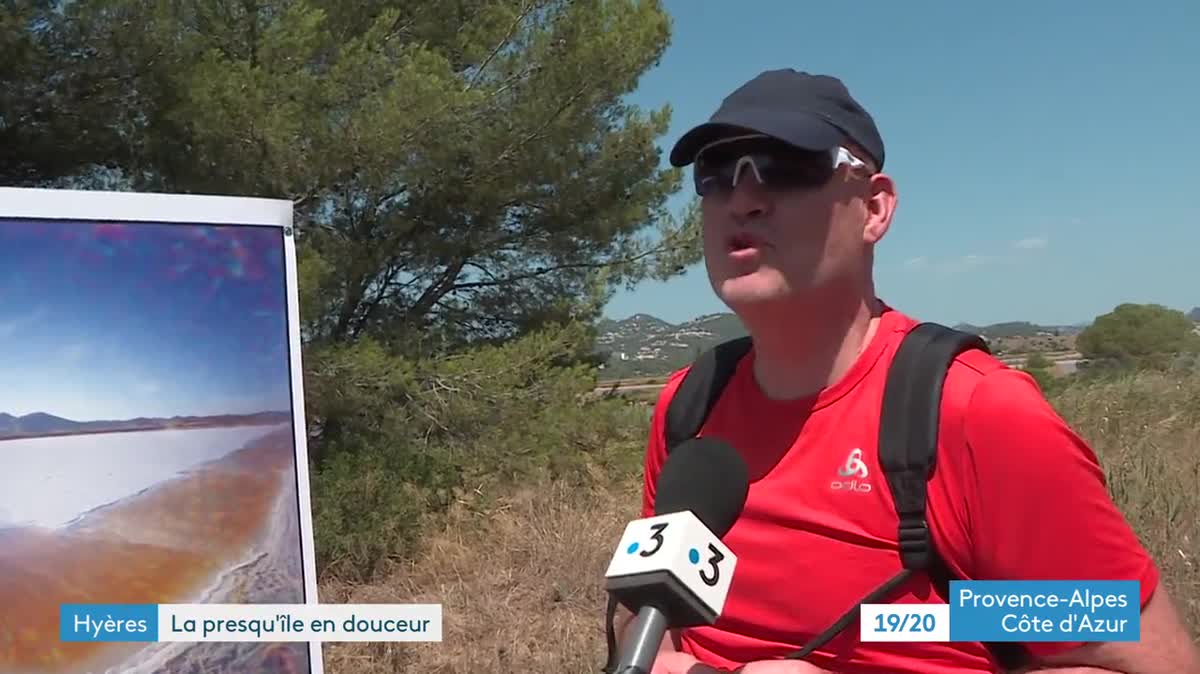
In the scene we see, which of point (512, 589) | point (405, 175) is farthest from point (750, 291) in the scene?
point (405, 175)

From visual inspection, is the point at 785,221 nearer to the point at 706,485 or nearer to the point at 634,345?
the point at 706,485

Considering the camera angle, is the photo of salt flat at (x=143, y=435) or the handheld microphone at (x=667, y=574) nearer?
the handheld microphone at (x=667, y=574)

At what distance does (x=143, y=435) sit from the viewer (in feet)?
7.08

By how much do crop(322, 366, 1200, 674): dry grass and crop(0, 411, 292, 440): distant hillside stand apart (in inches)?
81.8

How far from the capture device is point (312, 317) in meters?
5.42

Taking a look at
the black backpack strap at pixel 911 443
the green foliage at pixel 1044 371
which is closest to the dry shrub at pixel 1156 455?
the green foliage at pixel 1044 371

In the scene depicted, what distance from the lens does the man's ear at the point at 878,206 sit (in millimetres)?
1458

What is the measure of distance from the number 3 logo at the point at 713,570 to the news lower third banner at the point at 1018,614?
0.34m

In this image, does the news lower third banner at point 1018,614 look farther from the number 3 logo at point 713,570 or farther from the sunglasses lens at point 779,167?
the sunglasses lens at point 779,167

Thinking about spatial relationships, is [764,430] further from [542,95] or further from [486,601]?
[542,95]

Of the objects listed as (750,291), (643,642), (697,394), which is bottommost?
(643,642)

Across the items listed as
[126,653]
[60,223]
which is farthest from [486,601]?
[60,223]

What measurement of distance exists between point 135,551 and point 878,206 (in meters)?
1.73

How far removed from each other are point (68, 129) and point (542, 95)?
2.78 meters
